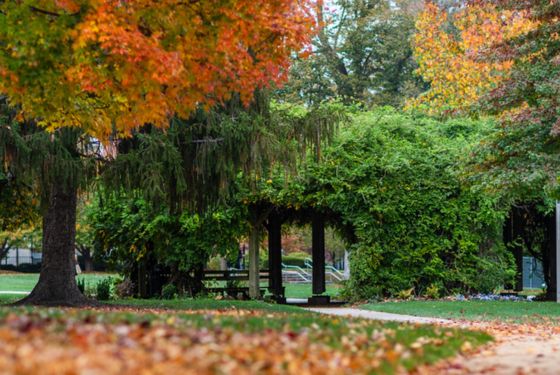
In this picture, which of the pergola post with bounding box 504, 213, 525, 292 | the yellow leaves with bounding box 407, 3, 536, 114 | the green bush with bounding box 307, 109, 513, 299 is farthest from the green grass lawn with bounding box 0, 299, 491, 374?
the yellow leaves with bounding box 407, 3, 536, 114

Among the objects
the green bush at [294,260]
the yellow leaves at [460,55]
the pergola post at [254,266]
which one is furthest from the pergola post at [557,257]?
the green bush at [294,260]

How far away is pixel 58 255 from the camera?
16547 mm

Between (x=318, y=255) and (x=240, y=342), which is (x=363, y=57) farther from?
(x=240, y=342)

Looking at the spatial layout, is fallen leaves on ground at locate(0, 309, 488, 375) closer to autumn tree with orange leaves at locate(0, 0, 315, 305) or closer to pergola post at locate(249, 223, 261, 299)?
autumn tree with orange leaves at locate(0, 0, 315, 305)

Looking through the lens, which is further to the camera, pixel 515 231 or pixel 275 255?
pixel 515 231

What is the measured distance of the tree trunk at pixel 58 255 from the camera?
16.4 m

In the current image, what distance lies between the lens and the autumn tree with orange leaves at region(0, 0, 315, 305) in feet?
32.7

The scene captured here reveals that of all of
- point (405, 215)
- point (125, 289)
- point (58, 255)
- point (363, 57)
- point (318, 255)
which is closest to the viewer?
point (58, 255)

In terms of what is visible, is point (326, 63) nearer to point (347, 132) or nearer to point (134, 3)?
point (347, 132)

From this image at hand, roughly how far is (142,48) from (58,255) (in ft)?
25.4

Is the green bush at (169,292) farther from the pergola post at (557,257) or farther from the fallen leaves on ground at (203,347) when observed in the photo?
the fallen leaves on ground at (203,347)

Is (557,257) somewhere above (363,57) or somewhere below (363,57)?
below

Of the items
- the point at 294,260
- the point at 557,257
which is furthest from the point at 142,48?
the point at 294,260

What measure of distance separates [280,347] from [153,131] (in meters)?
9.55
